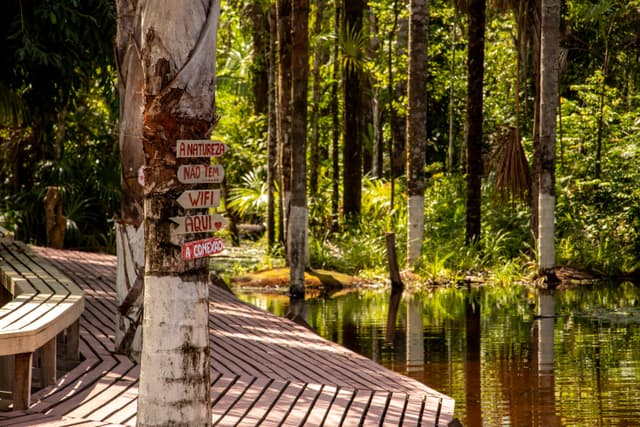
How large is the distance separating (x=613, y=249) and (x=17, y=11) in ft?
46.3

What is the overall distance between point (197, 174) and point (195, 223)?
0.88 ft

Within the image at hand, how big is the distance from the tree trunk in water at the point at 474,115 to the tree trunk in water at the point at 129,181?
15775mm

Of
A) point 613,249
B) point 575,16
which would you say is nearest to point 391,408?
point 613,249

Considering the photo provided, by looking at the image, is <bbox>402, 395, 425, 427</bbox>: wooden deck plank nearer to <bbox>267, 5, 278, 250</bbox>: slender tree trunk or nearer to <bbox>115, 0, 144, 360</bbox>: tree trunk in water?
<bbox>115, 0, 144, 360</bbox>: tree trunk in water

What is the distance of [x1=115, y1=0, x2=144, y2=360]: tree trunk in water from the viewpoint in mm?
9789

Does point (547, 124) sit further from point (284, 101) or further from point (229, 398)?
point (229, 398)

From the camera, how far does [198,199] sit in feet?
20.1

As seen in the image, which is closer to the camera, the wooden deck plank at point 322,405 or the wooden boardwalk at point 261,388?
the wooden boardwalk at point 261,388

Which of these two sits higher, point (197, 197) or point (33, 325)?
point (197, 197)

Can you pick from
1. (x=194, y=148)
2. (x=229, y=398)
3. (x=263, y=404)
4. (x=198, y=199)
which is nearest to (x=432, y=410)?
(x=263, y=404)

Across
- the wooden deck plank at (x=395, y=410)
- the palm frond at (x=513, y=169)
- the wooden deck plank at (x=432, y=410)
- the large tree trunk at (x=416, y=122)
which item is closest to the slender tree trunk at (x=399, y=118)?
Answer: the palm frond at (x=513, y=169)

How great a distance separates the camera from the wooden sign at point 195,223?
239 inches

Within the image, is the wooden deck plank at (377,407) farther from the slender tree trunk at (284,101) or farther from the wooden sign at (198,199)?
the slender tree trunk at (284,101)

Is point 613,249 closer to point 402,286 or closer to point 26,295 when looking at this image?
point 402,286
